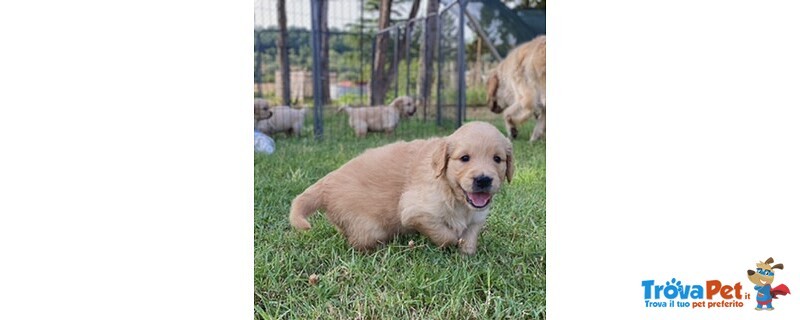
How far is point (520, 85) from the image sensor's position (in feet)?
9.46

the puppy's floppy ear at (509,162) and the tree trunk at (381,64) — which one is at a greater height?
the tree trunk at (381,64)

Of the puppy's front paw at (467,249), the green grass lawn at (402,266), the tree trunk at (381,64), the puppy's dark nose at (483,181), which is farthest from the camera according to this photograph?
the tree trunk at (381,64)

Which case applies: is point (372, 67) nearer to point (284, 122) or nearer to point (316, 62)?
point (316, 62)

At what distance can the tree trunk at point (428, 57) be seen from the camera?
8.35ft

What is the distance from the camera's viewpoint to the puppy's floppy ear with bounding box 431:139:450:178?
169 centimetres

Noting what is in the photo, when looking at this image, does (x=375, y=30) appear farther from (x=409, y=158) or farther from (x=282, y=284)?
(x=282, y=284)

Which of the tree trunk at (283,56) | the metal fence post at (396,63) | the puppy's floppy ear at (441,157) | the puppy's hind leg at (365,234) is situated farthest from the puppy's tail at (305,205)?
the metal fence post at (396,63)

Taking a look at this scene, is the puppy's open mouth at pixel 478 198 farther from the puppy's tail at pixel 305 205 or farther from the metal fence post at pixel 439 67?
the metal fence post at pixel 439 67

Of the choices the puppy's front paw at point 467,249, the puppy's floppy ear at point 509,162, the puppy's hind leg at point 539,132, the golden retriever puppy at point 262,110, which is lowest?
the puppy's front paw at point 467,249

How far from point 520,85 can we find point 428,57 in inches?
29.1
